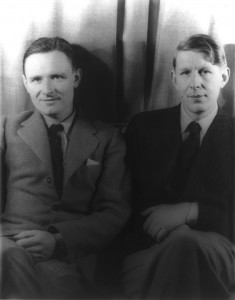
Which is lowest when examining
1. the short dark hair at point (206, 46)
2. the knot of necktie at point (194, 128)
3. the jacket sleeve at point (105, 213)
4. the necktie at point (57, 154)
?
the jacket sleeve at point (105, 213)

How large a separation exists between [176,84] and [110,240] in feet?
1.89

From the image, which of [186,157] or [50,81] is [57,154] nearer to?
[50,81]

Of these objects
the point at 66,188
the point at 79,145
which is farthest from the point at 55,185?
the point at 79,145

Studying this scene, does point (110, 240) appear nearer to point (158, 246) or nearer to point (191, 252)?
point (158, 246)

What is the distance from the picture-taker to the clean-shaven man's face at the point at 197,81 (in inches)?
62.1

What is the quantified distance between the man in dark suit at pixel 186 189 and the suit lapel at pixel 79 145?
128mm

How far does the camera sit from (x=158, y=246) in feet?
5.10

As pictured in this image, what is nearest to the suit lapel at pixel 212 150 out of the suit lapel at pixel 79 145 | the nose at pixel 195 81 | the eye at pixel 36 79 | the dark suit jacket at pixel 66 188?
the nose at pixel 195 81

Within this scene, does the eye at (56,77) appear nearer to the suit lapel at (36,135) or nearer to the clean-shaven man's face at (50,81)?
the clean-shaven man's face at (50,81)

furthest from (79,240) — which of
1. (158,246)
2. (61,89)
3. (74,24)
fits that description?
(74,24)

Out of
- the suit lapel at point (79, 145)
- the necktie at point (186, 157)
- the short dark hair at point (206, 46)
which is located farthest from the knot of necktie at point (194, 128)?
the suit lapel at point (79, 145)

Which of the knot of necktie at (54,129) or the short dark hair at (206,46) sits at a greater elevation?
the short dark hair at (206,46)

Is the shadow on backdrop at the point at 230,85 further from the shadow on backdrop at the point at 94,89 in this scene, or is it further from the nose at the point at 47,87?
the nose at the point at 47,87

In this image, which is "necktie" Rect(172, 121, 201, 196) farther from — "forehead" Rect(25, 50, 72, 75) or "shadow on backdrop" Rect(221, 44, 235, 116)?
"forehead" Rect(25, 50, 72, 75)
